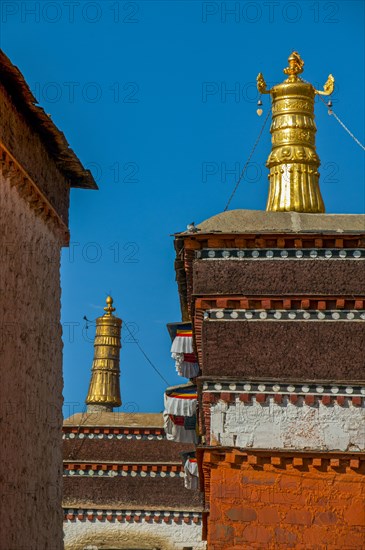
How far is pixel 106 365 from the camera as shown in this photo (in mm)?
26859

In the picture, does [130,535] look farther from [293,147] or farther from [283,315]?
[283,315]

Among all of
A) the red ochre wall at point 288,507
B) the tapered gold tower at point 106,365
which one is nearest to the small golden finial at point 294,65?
the red ochre wall at point 288,507

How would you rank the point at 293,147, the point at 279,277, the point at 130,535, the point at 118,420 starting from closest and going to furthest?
the point at 279,277 < the point at 293,147 < the point at 130,535 < the point at 118,420

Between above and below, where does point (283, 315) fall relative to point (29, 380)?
above

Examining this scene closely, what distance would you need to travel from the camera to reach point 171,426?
16172 mm

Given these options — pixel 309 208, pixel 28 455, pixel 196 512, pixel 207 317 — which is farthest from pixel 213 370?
pixel 196 512

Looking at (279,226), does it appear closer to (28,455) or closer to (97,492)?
(28,455)

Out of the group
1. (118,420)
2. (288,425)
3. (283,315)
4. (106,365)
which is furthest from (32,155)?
(106,365)

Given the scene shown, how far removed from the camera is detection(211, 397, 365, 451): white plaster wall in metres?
12.5

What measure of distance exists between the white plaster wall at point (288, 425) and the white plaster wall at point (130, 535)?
8.79 m

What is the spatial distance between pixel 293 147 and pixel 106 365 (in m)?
11.4

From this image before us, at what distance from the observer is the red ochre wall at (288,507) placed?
12.3 metres

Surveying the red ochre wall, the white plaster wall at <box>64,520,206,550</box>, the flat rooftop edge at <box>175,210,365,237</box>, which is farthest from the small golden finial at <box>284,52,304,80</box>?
the white plaster wall at <box>64,520,206,550</box>

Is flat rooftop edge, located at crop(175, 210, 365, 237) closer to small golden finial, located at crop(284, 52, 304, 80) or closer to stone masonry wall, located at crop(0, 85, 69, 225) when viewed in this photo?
stone masonry wall, located at crop(0, 85, 69, 225)
